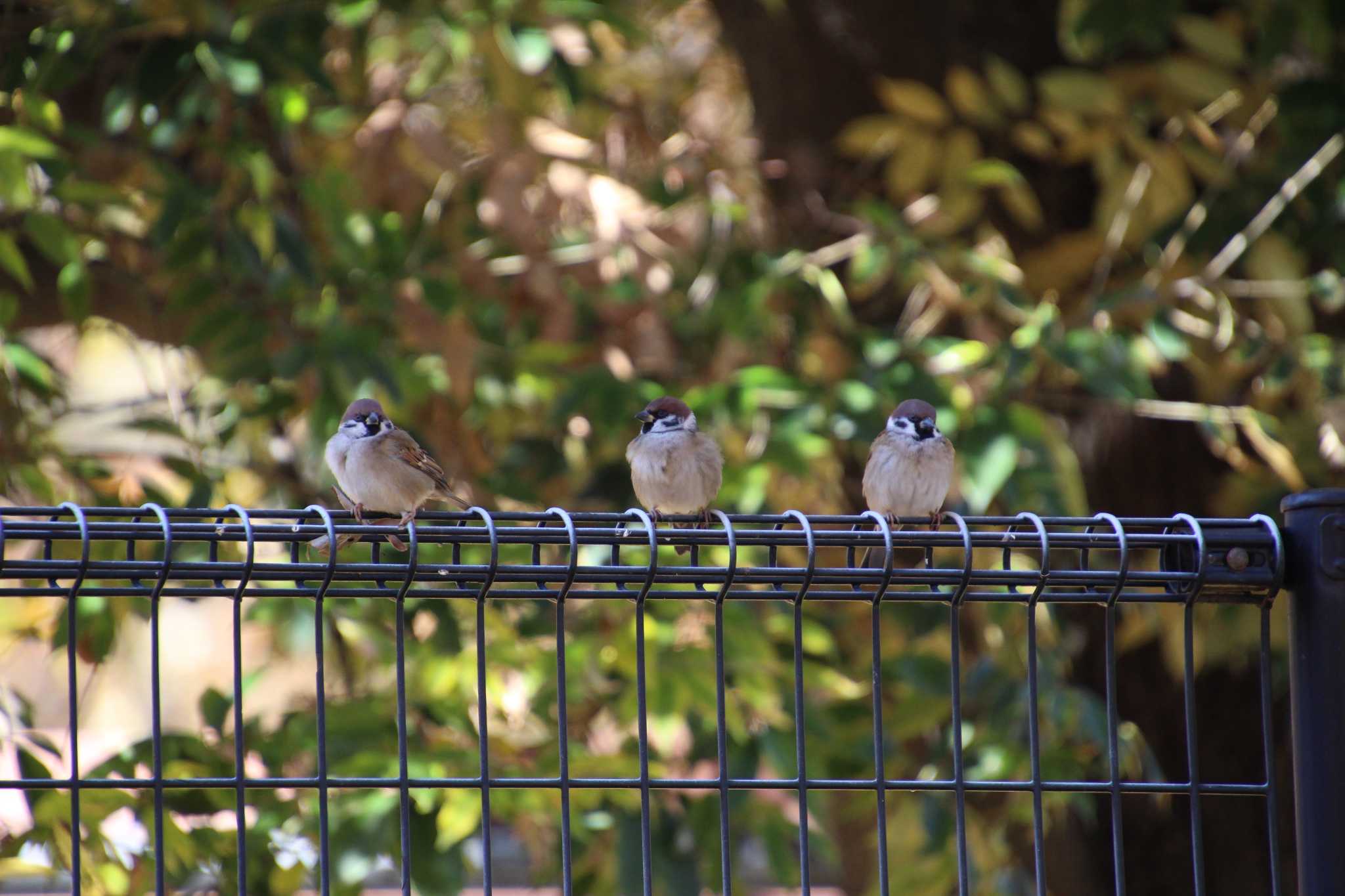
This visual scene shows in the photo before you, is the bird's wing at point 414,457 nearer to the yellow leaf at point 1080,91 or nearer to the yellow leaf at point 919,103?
the yellow leaf at point 919,103

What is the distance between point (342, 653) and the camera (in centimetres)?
436

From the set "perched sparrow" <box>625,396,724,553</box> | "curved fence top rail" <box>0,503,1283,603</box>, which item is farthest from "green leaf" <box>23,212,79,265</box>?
"curved fence top rail" <box>0,503,1283,603</box>

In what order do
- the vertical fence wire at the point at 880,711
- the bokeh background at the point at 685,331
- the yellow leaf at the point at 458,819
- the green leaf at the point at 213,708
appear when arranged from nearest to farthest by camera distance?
the vertical fence wire at the point at 880,711
the yellow leaf at the point at 458,819
the green leaf at the point at 213,708
the bokeh background at the point at 685,331

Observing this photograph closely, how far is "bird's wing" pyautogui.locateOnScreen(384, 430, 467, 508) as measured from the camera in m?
3.45

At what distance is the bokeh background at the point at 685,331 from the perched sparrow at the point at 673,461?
87 millimetres

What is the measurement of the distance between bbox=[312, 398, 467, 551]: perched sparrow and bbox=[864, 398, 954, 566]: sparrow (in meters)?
1.00

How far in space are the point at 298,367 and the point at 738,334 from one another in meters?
1.04

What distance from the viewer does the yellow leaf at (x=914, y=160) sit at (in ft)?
13.8

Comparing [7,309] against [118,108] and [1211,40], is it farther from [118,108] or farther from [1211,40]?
[1211,40]

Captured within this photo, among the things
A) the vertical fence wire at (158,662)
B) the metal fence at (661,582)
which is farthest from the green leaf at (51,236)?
the vertical fence wire at (158,662)

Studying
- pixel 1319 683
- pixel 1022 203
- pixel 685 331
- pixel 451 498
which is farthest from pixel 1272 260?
pixel 1319 683

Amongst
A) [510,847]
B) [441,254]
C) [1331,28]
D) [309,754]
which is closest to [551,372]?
[441,254]

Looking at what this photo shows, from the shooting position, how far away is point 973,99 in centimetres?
407

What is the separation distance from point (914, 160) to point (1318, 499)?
2529 mm
